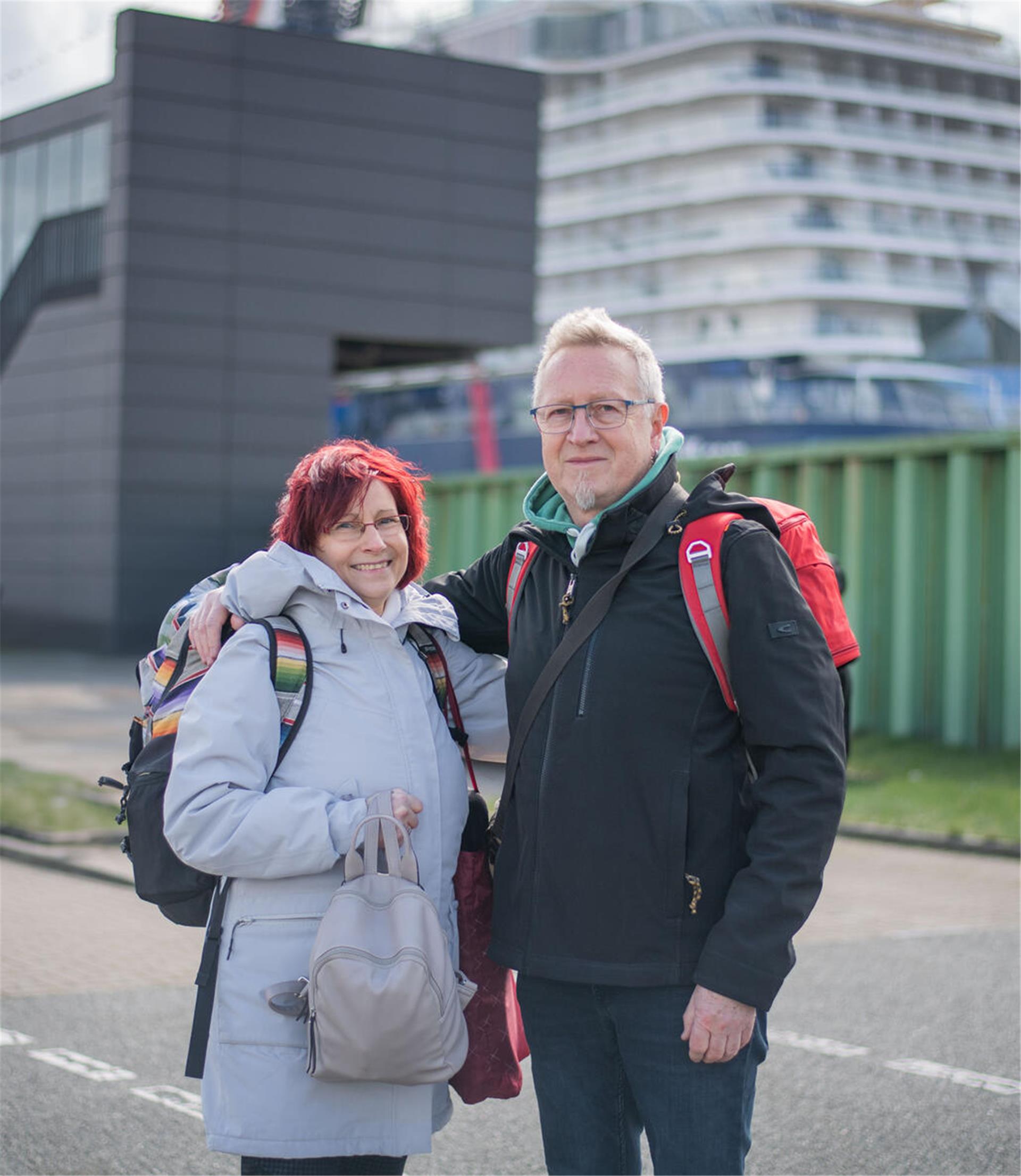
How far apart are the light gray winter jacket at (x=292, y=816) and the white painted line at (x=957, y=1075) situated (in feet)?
9.68

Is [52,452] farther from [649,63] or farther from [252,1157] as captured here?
[649,63]

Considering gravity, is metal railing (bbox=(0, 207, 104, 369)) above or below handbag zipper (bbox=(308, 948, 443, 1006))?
above

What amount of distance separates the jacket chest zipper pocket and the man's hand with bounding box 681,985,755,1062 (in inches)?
21.8

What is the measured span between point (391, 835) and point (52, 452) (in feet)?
85.3

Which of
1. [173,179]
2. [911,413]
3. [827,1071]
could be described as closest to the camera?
[827,1071]

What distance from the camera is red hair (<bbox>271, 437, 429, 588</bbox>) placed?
3162 millimetres

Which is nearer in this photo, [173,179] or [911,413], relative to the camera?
[173,179]

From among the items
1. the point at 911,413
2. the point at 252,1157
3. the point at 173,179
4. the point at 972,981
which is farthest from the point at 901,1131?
the point at 911,413

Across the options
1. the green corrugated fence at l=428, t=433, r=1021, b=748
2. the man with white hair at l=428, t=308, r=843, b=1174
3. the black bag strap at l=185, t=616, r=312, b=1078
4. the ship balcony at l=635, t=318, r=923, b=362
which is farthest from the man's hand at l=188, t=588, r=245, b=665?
the ship balcony at l=635, t=318, r=923, b=362

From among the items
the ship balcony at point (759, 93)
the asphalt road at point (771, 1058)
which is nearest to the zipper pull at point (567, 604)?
the asphalt road at point (771, 1058)

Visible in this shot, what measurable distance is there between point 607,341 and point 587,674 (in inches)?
26.9

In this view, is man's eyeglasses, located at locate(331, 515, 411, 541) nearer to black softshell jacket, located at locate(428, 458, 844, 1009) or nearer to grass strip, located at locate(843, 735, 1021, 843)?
black softshell jacket, located at locate(428, 458, 844, 1009)

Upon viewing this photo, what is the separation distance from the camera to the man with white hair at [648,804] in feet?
9.11

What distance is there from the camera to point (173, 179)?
1013 inches
